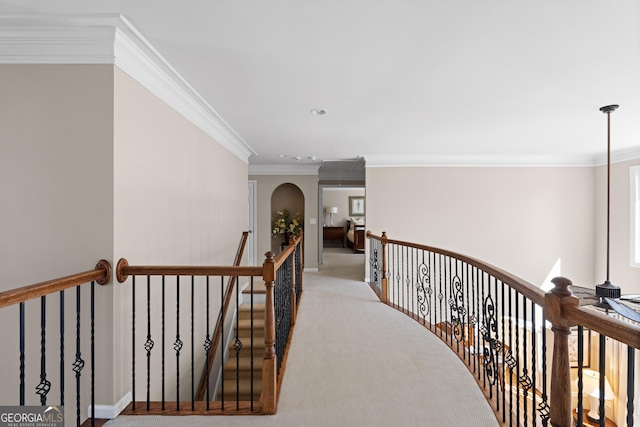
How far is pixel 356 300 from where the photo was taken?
4.45 m

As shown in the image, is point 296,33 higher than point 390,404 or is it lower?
higher

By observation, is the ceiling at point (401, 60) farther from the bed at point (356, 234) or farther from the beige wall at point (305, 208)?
the bed at point (356, 234)

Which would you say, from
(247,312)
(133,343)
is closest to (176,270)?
(133,343)

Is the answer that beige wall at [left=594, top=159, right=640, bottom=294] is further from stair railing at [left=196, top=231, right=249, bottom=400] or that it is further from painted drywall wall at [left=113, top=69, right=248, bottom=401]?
painted drywall wall at [left=113, top=69, right=248, bottom=401]

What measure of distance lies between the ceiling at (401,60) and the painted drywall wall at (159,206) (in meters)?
0.42

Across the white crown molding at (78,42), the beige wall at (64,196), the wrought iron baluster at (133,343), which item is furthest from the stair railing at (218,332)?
the white crown molding at (78,42)

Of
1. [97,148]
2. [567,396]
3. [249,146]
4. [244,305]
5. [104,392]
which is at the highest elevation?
[249,146]

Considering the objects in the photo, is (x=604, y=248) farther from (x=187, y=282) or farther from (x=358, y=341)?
(x=187, y=282)

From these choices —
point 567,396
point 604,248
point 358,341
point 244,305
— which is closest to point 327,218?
point 244,305

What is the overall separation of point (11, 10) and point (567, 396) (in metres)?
3.27

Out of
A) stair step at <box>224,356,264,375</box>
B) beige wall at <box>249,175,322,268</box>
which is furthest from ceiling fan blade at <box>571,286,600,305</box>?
beige wall at <box>249,175,322,268</box>

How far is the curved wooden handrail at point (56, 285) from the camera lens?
1372 mm

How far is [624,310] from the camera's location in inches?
83.7

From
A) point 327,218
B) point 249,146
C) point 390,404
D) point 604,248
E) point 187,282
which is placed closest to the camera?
point 390,404
